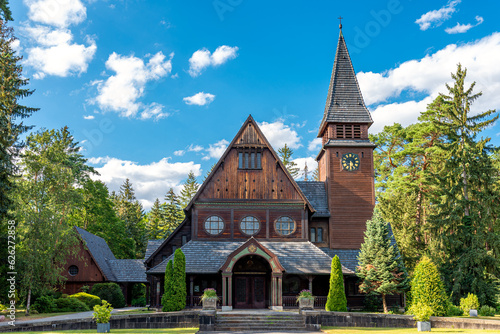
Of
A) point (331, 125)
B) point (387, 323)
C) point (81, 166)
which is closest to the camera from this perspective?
point (387, 323)

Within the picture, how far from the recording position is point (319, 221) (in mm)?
30922

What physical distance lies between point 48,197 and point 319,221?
18495 mm

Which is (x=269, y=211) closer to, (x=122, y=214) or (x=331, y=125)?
(x=331, y=125)

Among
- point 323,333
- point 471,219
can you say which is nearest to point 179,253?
point 323,333

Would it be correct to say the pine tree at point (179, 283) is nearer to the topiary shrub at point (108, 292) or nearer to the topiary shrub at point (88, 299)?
the topiary shrub at point (88, 299)

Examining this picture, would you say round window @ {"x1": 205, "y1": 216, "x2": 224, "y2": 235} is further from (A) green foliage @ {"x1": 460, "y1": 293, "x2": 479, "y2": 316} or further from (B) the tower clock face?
(A) green foliage @ {"x1": 460, "y1": 293, "x2": 479, "y2": 316}

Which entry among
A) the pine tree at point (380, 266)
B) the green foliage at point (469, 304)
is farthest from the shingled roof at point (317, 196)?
the green foliage at point (469, 304)

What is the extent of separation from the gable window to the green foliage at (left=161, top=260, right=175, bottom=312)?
835cm

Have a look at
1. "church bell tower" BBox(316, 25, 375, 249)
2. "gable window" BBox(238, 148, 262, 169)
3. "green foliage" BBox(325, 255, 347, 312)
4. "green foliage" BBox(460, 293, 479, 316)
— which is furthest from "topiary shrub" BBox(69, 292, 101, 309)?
"green foliage" BBox(460, 293, 479, 316)

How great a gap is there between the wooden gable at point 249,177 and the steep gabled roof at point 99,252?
556 inches

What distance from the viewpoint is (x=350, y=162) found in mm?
31156

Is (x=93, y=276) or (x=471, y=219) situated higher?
(x=471, y=219)

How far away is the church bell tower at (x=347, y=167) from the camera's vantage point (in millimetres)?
30297

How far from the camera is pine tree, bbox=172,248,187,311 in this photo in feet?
79.7
